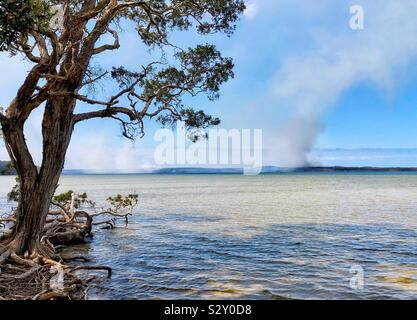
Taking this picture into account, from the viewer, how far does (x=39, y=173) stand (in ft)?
43.0

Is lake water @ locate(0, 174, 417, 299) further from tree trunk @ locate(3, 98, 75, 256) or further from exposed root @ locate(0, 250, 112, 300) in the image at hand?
tree trunk @ locate(3, 98, 75, 256)

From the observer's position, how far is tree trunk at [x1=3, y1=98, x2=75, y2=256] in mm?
12852

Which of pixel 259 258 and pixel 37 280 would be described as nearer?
pixel 37 280

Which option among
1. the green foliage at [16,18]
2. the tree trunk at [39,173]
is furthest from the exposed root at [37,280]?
the green foliage at [16,18]

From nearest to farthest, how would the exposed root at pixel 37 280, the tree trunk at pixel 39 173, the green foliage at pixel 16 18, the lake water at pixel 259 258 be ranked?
the green foliage at pixel 16 18, the exposed root at pixel 37 280, the lake water at pixel 259 258, the tree trunk at pixel 39 173

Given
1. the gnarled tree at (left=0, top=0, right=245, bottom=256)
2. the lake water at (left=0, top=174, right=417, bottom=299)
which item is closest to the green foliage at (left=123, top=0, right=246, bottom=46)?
the gnarled tree at (left=0, top=0, right=245, bottom=256)

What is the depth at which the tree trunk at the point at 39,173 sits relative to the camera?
42.2ft

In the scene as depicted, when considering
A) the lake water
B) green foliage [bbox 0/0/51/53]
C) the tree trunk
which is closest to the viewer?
green foliage [bbox 0/0/51/53]

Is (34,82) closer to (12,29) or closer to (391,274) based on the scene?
(12,29)

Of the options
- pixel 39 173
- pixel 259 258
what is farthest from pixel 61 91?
pixel 259 258

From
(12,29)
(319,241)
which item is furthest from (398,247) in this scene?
(12,29)

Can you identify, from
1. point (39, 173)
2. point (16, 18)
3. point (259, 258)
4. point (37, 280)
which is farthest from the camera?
point (259, 258)

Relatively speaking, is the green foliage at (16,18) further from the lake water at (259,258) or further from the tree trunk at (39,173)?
the lake water at (259,258)

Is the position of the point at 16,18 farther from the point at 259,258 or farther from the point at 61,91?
the point at 259,258
